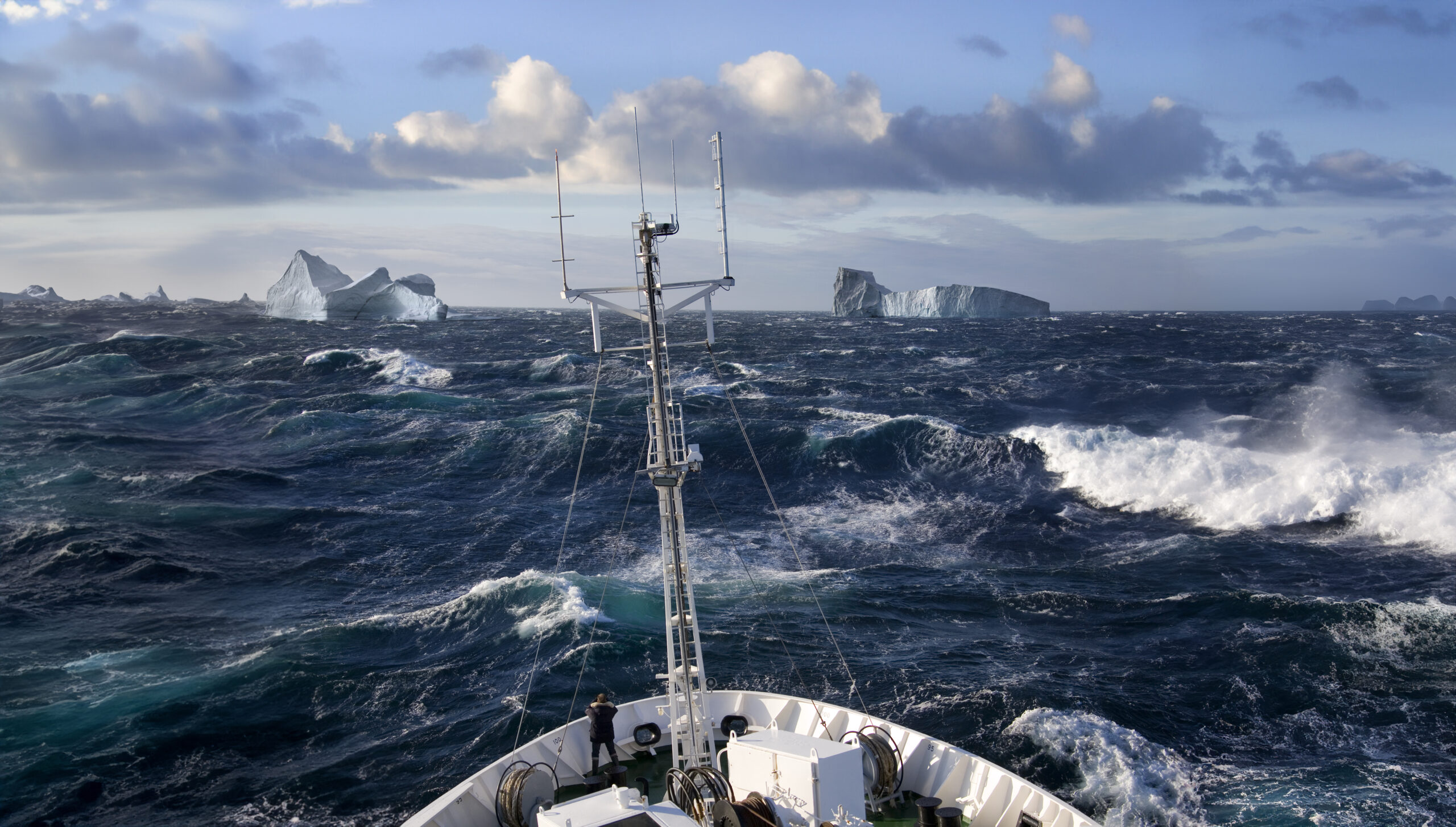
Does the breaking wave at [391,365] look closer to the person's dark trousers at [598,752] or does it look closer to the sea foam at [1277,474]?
the sea foam at [1277,474]

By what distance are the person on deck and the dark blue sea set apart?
4617 millimetres

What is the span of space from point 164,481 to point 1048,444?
120 ft

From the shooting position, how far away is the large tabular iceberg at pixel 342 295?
11869 cm

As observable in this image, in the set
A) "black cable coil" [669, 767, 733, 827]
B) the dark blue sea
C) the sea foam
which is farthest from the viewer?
the sea foam

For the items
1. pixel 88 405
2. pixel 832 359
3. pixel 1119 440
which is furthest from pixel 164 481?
pixel 832 359

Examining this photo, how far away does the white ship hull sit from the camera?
11.6m

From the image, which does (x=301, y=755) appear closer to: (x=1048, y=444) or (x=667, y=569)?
(x=667, y=569)

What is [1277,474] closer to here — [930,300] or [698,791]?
[698,791]

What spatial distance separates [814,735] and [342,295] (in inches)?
4569

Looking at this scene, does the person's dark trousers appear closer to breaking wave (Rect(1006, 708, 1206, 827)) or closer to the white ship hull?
the white ship hull

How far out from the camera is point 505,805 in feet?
39.2

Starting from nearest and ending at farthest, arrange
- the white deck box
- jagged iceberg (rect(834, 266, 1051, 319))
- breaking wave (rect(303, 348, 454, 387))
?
the white deck box, breaking wave (rect(303, 348, 454, 387)), jagged iceberg (rect(834, 266, 1051, 319))

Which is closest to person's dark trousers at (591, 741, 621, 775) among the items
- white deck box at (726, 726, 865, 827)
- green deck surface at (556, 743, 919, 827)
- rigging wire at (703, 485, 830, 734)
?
green deck surface at (556, 743, 919, 827)

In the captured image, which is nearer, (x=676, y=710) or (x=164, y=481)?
(x=676, y=710)
